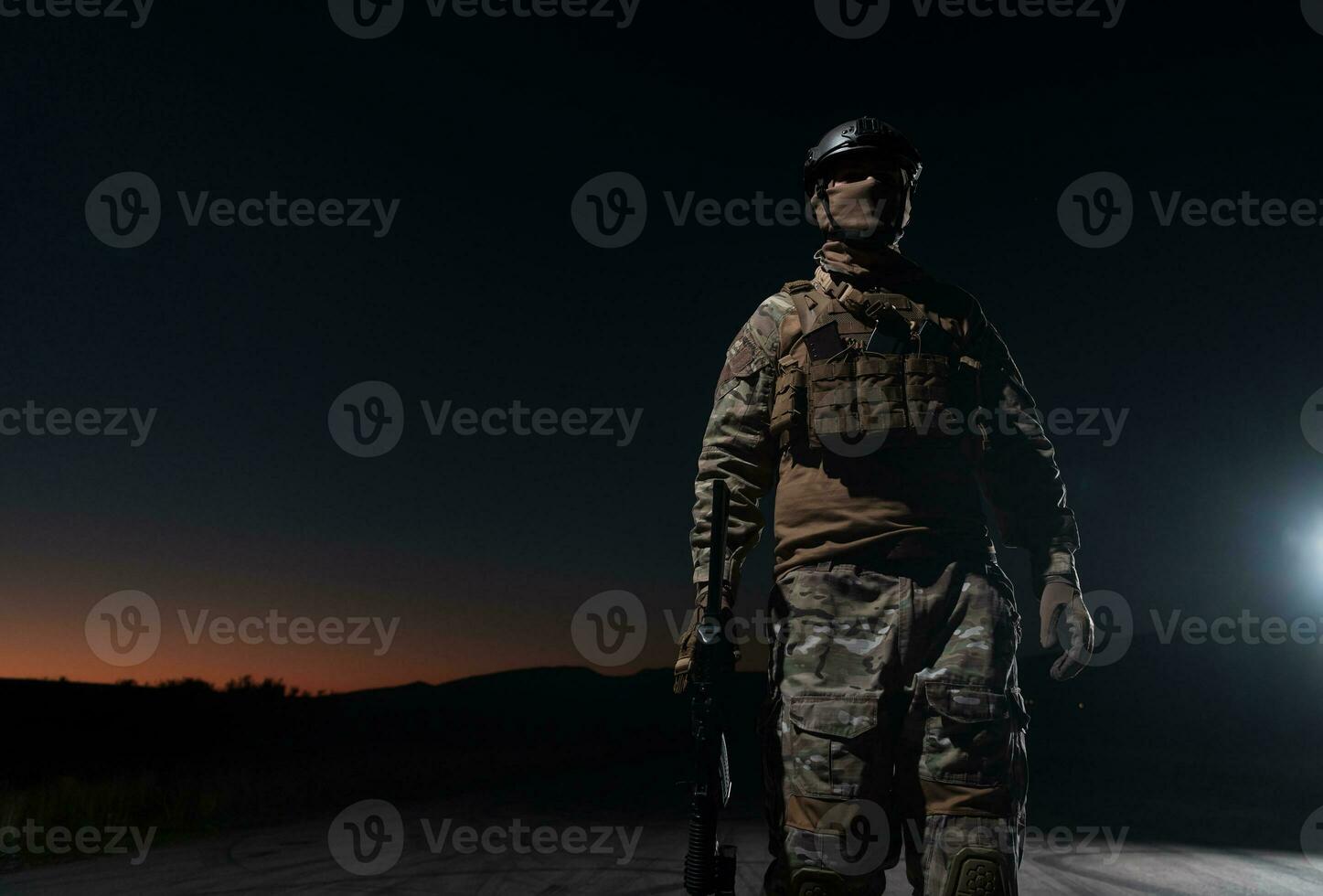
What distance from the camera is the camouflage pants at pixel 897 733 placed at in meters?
2.77

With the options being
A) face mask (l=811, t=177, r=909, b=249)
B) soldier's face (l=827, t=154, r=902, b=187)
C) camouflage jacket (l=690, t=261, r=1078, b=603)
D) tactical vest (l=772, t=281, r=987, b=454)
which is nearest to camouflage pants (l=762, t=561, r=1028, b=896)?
camouflage jacket (l=690, t=261, r=1078, b=603)

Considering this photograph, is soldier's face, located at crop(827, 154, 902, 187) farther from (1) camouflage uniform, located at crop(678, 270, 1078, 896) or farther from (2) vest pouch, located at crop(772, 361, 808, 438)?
(2) vest pouch, located at crop(772, 361, 808, 438)

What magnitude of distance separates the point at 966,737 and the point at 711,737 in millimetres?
842

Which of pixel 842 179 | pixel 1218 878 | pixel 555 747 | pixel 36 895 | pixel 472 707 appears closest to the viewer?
pixel 842 179

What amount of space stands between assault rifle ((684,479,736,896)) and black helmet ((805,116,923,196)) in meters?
1.47

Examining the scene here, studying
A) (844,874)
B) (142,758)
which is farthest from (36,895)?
(142,758)

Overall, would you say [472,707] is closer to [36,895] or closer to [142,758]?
[142,758]

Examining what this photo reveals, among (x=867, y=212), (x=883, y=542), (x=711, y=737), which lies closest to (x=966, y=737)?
(x=883, y=542)

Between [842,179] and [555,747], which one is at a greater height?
[842,179]

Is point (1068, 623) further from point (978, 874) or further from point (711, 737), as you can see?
point (711, 737)

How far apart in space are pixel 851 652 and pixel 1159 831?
6136 mm

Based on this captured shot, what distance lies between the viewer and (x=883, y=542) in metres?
3.08

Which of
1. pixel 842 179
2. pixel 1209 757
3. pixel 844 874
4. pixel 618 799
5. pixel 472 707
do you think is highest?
pixel 842 179

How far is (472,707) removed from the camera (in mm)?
44344
